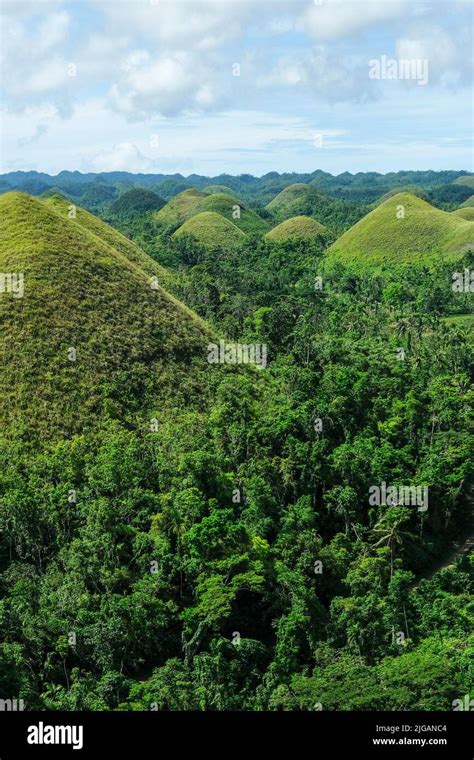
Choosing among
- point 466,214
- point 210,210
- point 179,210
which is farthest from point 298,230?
point 179,210

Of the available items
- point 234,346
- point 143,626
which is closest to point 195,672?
point 143,626

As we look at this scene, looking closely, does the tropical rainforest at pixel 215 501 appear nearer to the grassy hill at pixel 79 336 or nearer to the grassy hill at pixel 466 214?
the grassy hill at pixel 79 336

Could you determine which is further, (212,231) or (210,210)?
(210,210)

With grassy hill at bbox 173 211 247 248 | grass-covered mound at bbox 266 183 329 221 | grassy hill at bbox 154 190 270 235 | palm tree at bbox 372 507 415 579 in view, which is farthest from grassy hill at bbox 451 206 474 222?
palm tree at bbox 372 507 415 579

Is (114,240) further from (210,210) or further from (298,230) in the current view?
(210,210)

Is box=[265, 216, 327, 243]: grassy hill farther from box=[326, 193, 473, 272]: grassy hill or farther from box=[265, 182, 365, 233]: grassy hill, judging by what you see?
box=[326, 193, 473, 272]: grassy hill

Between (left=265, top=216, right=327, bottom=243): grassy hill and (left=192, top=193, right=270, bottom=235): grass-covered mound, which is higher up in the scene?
(left=192, top=193, right=270, bottom=235): grass-covered mound
